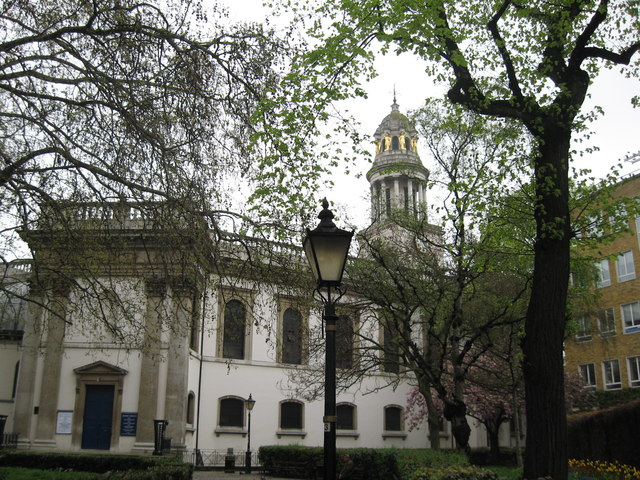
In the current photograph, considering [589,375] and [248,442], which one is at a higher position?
[589,375]

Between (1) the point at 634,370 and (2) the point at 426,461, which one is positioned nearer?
(2) the point at 426,461

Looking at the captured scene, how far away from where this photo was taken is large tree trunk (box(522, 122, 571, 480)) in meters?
10.1

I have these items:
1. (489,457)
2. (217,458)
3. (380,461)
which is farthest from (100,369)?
(489,457)

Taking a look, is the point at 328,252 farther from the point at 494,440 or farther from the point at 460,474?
the point at 494,440

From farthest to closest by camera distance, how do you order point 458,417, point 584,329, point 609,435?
1. point 584,329
2. point 609,435
3. point 458,417

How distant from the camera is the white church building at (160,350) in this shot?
12.7 m

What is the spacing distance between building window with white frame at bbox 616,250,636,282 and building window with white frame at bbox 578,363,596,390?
568 centimetres

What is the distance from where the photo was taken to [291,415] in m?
34.5

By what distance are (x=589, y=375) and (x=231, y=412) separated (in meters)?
21.5

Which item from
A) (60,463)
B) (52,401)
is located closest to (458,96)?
(60,463)

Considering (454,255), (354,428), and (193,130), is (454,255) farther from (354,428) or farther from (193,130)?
(354,428)

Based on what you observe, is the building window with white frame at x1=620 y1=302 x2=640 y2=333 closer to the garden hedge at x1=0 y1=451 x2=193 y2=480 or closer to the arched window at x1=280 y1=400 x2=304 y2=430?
the arched window at x1=280 y1=400 x2=304 y2=430

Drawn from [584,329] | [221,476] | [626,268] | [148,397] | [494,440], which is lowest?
[221,476]

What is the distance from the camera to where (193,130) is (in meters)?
11.3
